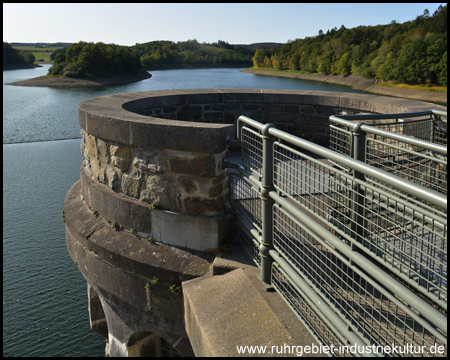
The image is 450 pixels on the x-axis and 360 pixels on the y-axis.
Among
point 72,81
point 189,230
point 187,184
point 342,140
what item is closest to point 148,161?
point 187,184

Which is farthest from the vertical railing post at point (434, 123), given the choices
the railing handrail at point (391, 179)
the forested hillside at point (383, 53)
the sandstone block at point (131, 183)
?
the forested hillside at point (383, 53)

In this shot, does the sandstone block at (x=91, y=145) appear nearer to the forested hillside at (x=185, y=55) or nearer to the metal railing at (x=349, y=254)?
the metal railing at (x=349, y=254)

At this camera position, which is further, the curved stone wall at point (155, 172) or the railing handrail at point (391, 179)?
the curved stone wall at point (155, 172)

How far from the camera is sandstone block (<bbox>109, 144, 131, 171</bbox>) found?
3.48 meters

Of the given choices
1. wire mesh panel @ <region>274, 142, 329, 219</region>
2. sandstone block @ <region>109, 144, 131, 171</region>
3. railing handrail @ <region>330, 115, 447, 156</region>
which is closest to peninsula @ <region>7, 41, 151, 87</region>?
sandstone block @ <region>109, 144, 131, 171</region>

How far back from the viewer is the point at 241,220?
320cm

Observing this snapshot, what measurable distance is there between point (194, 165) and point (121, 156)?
0.74 meters

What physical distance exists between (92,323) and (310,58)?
73044 mm

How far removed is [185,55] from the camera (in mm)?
105875

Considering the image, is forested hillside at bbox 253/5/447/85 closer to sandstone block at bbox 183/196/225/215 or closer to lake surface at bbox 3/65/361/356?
lake surface at bbox 3/65/361/356

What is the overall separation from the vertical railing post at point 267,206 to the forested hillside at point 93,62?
53.9 m

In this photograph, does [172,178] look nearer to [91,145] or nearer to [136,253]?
[136,253]

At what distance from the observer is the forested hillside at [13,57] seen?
83.1 m

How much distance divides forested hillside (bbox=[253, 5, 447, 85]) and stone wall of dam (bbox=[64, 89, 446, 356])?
3977cm
